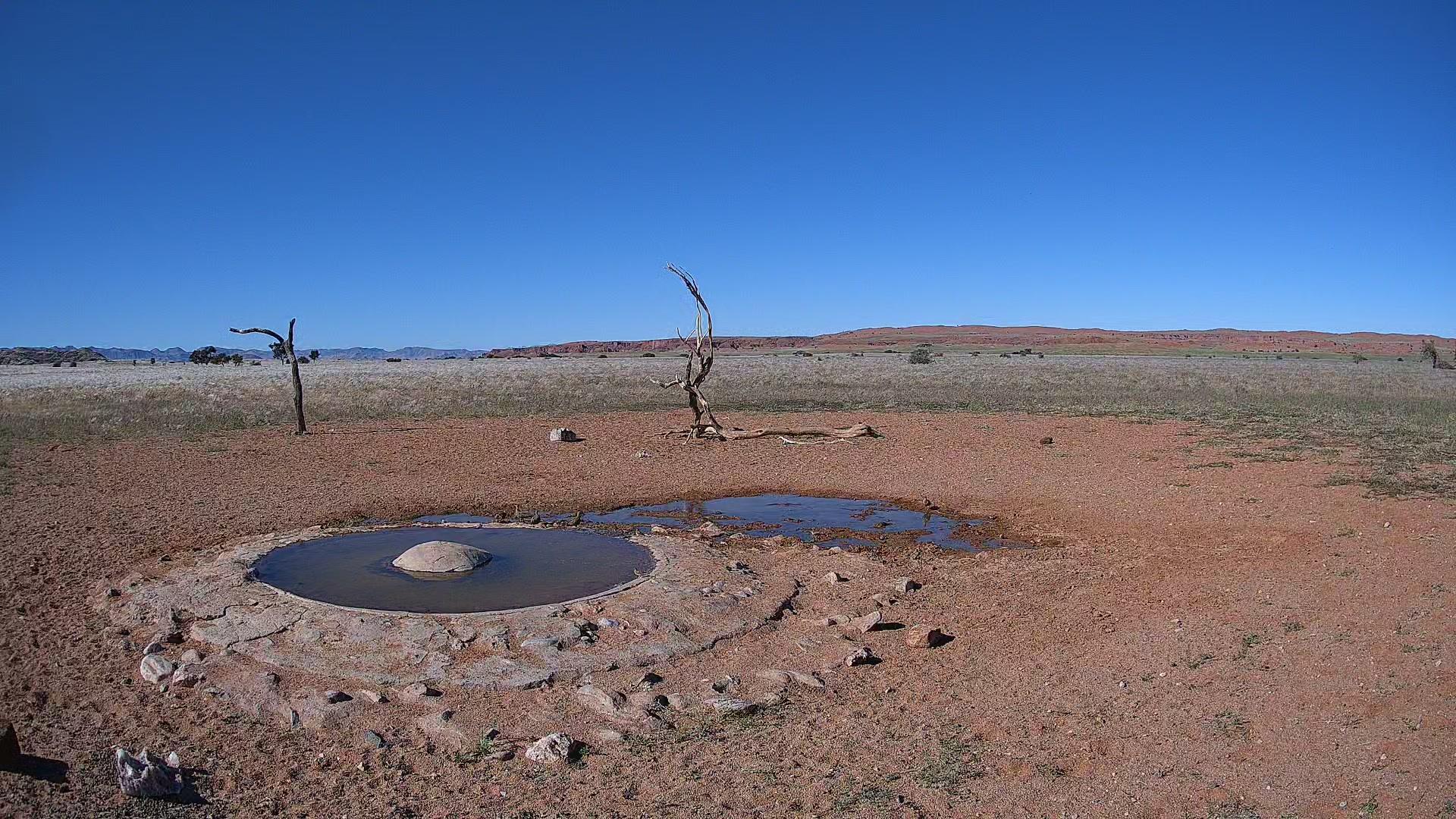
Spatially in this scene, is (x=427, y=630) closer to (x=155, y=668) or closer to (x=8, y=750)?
(x=155, y=668)

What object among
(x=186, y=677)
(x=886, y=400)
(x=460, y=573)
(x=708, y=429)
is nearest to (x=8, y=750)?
(x=186, y=677)

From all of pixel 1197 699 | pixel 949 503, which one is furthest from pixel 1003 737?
pixel 949 503

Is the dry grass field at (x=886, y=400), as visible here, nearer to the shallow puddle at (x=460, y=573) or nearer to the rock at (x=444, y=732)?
the shallow puddle at (x=460, y=573)

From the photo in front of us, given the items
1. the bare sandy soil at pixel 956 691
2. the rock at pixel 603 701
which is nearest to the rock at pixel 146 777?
the bare sandy soil at pixel 956 691

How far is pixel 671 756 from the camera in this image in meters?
4.64

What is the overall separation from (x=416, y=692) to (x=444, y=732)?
51 cm

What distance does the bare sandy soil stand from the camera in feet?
13.7

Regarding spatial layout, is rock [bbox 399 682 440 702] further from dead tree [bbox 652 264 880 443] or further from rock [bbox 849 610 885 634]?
dead tree [bbox 652 264 880 443]

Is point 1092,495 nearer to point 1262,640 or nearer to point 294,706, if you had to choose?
point 1262,640

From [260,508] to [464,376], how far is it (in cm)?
3218

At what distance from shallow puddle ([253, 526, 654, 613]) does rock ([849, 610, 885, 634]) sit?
1.97m

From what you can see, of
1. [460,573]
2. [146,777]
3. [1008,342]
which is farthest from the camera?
[1008,342]

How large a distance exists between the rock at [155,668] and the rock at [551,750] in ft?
8.08

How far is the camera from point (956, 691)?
546 centimetres
